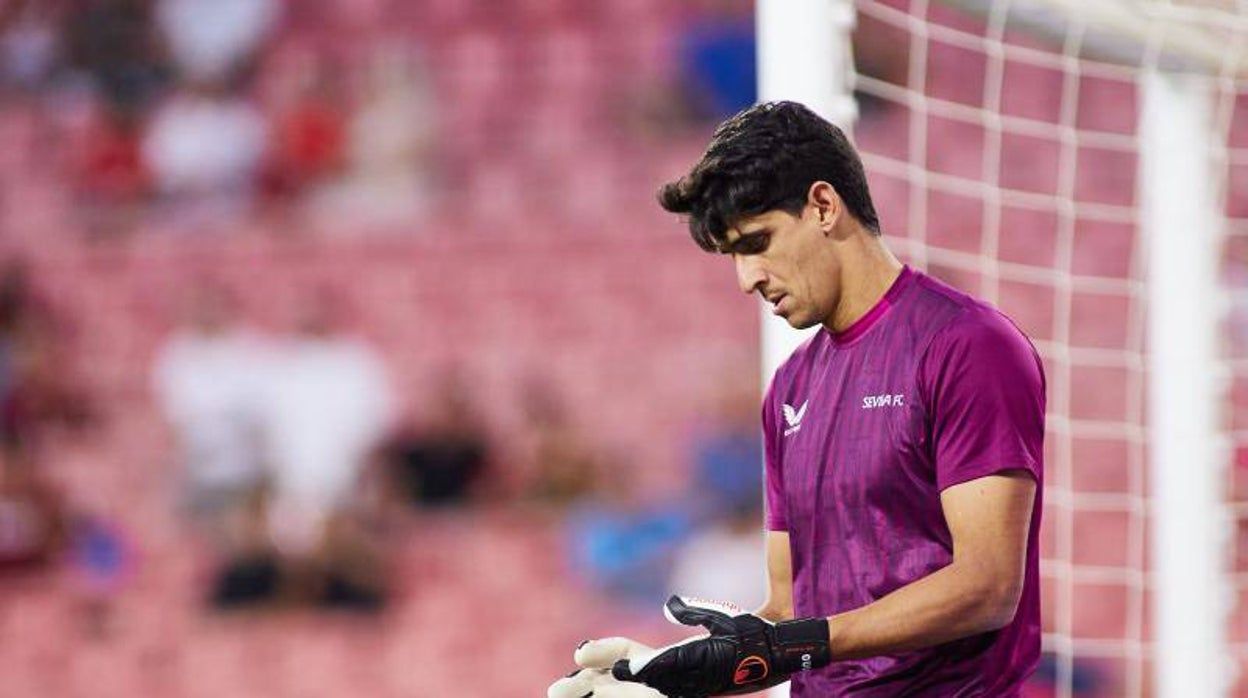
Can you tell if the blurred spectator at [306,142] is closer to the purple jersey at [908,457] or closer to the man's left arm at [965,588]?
the purple jersey at [908,457]

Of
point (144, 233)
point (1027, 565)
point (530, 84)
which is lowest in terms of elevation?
point (1027, 565)

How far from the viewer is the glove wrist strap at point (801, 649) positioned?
187 cm

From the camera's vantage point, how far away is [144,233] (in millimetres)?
8617

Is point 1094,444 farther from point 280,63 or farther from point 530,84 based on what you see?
point 280,63

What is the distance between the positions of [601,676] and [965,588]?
1.32 ft

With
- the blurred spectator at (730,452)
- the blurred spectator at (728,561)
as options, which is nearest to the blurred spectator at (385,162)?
the blurred spectator at (730,452)

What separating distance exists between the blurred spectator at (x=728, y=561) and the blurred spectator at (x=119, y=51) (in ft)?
11.7

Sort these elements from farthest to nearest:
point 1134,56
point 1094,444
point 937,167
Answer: point 937,167 → point 1094,444 → point 1134,56

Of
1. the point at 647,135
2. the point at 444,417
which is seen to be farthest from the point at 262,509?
the point at 647,135

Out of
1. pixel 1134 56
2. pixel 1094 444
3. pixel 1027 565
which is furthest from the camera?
pixel 1094 444

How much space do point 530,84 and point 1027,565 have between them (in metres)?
6.92

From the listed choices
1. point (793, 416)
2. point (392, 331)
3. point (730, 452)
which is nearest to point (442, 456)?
point (392, 331)

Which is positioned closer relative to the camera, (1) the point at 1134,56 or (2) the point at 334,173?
(1) the point at 1134,56

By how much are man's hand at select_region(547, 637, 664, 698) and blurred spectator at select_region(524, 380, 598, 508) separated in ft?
17.8
